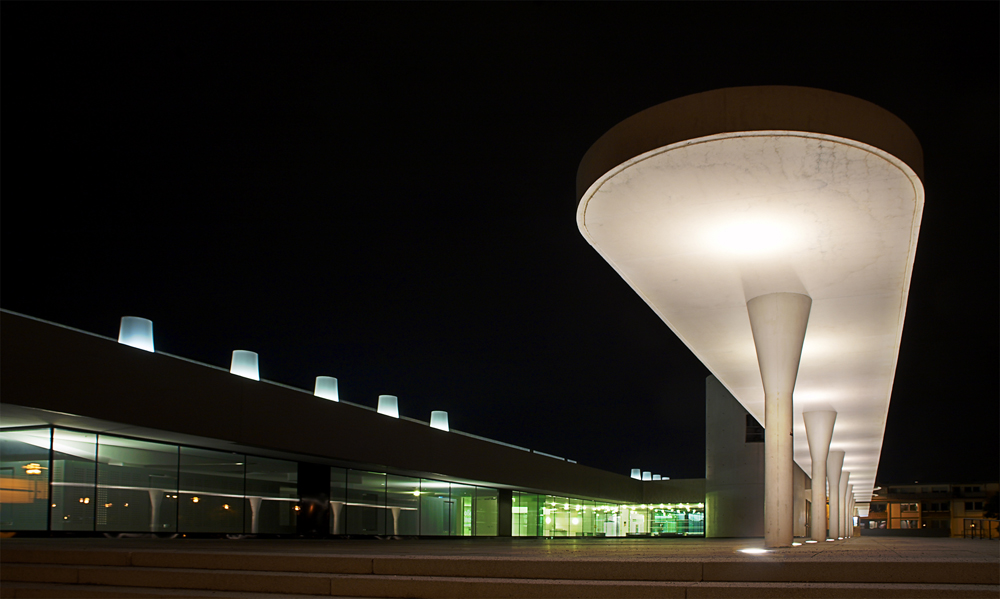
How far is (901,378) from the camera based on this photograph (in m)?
41.0

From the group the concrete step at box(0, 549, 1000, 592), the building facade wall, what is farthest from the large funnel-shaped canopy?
the building facade wall

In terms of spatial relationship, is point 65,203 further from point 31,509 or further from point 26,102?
point 31,509

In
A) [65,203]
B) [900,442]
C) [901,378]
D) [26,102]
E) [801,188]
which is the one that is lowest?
[900,442]

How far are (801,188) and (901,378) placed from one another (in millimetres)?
35108

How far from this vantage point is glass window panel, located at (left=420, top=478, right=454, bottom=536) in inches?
1247

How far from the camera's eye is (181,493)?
1950 centimetres

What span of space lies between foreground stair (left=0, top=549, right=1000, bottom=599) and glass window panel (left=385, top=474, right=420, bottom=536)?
20229 millimetres

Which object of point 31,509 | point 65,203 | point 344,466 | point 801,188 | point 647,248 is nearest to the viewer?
point 801,188

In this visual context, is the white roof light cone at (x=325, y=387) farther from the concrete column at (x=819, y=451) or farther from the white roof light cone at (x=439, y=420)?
the concrete column at (x=819, y=451)

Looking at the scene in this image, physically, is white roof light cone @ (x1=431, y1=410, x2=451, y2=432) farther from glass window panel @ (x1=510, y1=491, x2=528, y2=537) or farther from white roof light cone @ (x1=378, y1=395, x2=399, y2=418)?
glass window panel @ (x1=510, y1=491, x2=528, y2=537)

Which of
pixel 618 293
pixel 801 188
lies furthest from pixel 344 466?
pixel 618 293

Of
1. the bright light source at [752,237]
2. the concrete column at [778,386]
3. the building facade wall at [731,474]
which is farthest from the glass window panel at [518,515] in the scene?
the bright light source at [752,237]

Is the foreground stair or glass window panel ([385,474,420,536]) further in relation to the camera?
glass window panel ([385,474,420,536])

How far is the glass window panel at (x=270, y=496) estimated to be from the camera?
72.5ft
